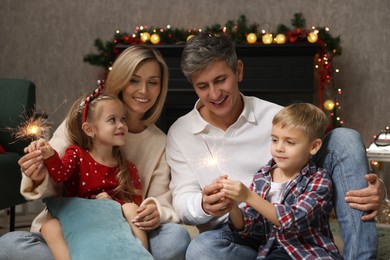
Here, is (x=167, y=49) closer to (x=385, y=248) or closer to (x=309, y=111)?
(x=385, y=248)

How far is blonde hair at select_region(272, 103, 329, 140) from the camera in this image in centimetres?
185

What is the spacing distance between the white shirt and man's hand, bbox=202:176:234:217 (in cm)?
29

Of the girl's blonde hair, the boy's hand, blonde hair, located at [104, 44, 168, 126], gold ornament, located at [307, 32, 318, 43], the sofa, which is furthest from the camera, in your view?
gold ornament, located at [307, 32, 318, 43]

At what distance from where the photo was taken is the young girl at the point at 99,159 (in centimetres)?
198

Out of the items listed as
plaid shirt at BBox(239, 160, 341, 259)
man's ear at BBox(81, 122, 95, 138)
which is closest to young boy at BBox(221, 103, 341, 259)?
plaid shirt at BBox(239, 160, 341, 259)

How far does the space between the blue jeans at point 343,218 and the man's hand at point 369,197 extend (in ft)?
0.11

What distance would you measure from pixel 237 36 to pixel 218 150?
234cm

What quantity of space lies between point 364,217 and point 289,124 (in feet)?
1.25

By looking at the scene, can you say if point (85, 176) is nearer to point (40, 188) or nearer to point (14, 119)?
point (40, 188)

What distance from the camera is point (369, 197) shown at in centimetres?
180

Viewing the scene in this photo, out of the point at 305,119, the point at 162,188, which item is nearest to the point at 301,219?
the point at 305,119

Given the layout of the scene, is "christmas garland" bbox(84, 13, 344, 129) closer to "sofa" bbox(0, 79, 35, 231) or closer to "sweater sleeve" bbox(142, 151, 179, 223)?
"sofa" bbox(0, 79, 35, 231)

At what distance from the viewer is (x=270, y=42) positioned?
170 inches

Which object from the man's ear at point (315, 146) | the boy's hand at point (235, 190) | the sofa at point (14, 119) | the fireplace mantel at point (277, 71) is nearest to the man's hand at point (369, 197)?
the man's ear at point (315, 146)
